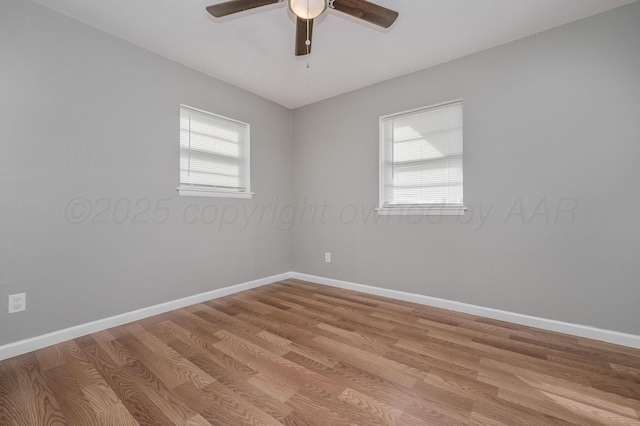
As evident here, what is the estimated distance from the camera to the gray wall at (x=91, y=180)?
1879 mm

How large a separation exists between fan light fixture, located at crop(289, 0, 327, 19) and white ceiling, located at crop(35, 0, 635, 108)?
8.2 inches

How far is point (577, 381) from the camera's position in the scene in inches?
61.5

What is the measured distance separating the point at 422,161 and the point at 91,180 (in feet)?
10.6

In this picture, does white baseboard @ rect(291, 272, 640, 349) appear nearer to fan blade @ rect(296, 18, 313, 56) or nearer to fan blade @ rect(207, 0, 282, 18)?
fan blade @ rect(296, 18, 313, 56)

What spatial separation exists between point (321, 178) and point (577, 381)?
10.1 feet

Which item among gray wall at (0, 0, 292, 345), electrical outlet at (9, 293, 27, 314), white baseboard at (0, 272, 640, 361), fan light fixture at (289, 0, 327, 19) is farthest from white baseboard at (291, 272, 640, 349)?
electrical outlet at (9, 293, 27, 314)

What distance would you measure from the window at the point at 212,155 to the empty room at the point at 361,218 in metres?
0.02

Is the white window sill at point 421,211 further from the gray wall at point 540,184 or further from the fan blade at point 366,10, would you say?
the fan blade at point 366,10

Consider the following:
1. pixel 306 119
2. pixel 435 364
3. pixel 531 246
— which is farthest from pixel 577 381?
pixel 306 119

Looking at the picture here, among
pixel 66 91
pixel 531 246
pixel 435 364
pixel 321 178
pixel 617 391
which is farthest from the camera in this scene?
pixel 321 178

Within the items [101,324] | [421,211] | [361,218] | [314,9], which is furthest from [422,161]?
[101,324]

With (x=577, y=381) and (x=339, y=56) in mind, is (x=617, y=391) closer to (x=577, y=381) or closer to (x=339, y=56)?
(x=577, y=381)

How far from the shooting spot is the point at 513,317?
240 centimetres

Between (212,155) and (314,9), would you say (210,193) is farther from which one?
(314,9)
